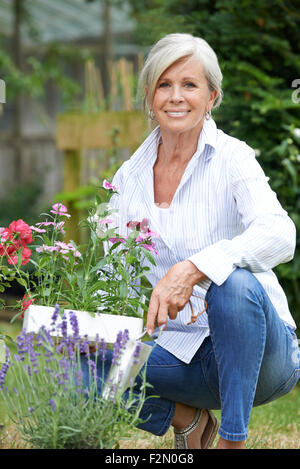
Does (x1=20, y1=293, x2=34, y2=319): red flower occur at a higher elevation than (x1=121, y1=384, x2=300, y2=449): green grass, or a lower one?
higher

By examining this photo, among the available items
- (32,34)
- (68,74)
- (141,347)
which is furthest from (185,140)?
(68,74)

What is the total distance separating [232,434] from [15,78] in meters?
5.77

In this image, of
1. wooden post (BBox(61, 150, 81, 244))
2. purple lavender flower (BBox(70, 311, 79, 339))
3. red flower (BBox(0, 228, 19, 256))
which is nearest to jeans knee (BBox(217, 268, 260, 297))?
purple lavender flower (BBox(70, 311, 79, 339))

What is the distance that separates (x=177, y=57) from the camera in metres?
1.77

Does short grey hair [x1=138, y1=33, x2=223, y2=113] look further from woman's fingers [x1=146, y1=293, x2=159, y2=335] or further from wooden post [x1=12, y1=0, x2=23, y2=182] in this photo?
wooden post [x1=12, y1=0, x2=23, y2=182]

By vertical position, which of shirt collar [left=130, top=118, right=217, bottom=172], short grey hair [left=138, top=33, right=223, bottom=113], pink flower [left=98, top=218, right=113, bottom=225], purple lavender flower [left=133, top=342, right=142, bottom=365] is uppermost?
short grey hair [left=138, top=33, right=223, bottom=113]

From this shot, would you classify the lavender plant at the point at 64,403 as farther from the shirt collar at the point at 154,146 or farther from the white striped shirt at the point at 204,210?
the shirt collar at the point at 154,146

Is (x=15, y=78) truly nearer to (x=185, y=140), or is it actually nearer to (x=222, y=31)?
(x=222, y=31)

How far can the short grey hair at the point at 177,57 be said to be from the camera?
1.77m

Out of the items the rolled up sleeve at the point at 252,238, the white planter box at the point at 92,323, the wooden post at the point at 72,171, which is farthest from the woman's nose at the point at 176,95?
the wooden post at the point at 72,171

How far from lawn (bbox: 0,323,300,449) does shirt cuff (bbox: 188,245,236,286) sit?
2.03 ft

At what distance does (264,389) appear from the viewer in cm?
173

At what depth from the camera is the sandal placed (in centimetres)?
192
